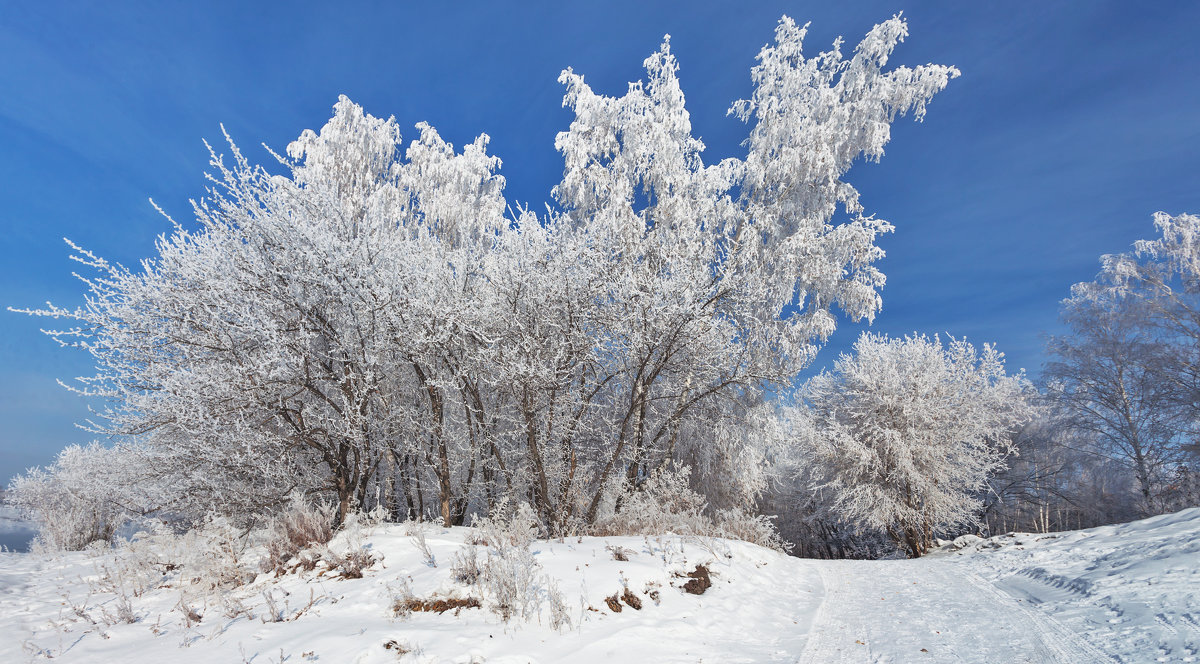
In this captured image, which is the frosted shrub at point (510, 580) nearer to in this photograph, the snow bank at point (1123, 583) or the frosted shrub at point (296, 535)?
the frosted shrub at point (296, 535)

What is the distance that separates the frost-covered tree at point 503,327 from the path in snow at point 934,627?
406cm

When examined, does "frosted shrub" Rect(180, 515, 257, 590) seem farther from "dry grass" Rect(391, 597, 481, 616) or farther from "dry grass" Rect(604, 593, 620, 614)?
"dry grass" Rect(604, 593, 620, 614)

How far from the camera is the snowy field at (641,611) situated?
148 inches

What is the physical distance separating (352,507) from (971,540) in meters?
14.1

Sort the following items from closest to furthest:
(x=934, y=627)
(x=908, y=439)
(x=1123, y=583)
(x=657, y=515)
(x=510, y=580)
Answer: (x=510, y=580) < (x=934, y=627) < (x=1123, y=583) < (x=657, y=515) < (x=908, y=439)

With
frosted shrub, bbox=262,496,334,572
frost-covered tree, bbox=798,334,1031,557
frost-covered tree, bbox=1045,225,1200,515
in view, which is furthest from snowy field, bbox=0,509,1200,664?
frost-covered tree, bbox=1045,225,1200,515

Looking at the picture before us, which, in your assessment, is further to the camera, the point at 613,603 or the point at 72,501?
the point at 72,501

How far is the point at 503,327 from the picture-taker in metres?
7.96

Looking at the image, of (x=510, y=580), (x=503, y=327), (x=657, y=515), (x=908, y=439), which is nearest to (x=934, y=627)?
(x=657, y=515)

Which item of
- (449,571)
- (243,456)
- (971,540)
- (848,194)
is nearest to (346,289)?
(243,456)

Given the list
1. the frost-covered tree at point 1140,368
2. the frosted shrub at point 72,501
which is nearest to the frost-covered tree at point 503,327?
the frosted shrub at point 72,501

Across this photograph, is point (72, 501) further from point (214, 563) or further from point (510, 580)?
point (510, 580)

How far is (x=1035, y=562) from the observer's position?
6.62 metres

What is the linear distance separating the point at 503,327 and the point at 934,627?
6399 millimetres
